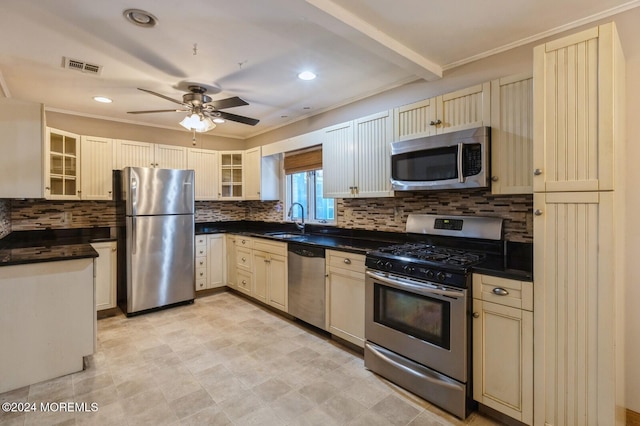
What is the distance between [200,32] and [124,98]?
5.92 feet

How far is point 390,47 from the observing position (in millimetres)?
2199

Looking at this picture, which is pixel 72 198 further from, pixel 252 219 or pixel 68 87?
pixel 252 219

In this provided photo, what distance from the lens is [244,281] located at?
14.0ft

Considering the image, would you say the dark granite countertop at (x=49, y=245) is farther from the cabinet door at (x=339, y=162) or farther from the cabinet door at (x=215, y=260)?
the cabinet door at (x=339, y=162)

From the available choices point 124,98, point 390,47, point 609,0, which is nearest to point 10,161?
point 124,98

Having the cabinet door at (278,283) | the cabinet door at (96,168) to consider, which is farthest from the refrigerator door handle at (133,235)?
the cabinet door at (278,283)

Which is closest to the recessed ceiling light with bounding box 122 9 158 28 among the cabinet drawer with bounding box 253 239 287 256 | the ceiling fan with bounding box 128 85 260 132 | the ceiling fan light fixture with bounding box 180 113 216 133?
the ceiling fan with bounding box 128 85 260 132

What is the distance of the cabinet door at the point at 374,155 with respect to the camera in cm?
285

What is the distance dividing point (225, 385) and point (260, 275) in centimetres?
170

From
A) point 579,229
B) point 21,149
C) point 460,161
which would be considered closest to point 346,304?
point 460,161

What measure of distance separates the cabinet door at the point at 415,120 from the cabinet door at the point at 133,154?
3.30m

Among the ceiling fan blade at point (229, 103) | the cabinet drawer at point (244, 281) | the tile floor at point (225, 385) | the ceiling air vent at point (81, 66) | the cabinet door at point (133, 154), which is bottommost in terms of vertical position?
the tile floor at point (225, 385)

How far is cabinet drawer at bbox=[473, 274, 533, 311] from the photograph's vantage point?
1763mm

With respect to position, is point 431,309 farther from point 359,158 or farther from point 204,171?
point 204,171
